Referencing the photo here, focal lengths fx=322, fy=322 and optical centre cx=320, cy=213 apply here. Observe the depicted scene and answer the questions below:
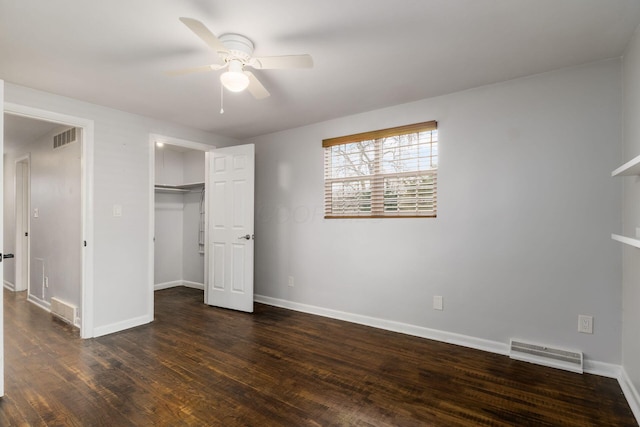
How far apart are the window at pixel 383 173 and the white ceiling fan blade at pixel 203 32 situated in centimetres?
199

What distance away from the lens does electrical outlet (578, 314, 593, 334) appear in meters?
2.47

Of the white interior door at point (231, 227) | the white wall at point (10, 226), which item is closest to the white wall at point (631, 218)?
the white interior door at point (231, 227)

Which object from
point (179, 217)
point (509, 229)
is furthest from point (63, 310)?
point (509, 229)

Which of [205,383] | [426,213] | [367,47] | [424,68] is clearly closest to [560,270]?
[426,213]

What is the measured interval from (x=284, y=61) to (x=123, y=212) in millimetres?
2580

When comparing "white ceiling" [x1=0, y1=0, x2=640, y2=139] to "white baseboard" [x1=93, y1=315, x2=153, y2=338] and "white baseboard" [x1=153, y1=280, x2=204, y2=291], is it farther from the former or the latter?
"white baseboard" [x1=153, y1=280, x2=204, y2=291]

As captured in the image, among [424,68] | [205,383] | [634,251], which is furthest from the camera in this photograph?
[424,68]

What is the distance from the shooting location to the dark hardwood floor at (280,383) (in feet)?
6.35

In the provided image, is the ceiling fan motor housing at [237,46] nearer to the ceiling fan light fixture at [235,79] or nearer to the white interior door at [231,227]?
the ceiling fan light fixture at [235,79]

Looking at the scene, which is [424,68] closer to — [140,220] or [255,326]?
[255,326]

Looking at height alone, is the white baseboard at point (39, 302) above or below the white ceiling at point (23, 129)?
below

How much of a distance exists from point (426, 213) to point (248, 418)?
7.61ft

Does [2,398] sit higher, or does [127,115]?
[127,115]

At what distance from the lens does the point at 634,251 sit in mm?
2102
